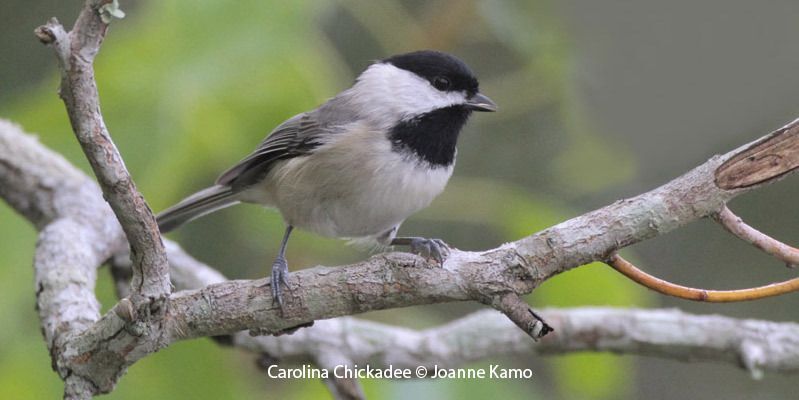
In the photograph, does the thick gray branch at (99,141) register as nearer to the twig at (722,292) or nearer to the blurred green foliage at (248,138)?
the blurred green foliage at (248,138)

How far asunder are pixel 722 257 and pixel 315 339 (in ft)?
7.74

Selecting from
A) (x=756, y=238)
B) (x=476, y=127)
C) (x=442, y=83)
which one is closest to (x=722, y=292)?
(x=756, y=238)

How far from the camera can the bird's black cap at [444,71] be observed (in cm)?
242

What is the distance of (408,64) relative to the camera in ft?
8.13

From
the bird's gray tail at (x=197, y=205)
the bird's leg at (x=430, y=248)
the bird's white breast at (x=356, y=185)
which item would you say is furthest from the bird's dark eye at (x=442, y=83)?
the bird's gray tail at (x=197, y=205)

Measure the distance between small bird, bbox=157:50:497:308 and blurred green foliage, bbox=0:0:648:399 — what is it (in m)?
0.08

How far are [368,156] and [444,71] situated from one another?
37cm

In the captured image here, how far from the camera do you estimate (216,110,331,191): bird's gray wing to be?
2.44 m

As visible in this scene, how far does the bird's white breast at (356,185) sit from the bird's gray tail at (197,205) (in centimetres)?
28

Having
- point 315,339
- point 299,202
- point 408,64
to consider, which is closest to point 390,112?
point 408,64

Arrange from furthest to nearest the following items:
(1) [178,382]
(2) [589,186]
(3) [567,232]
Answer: (2) [589,186] → (1) [178,382] → (3) [567,232]

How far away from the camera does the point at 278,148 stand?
2.50 meters

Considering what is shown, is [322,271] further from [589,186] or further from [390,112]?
[589,186]

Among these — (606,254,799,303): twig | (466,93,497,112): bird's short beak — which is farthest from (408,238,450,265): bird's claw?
(466,93,497,112): bird's short beak
